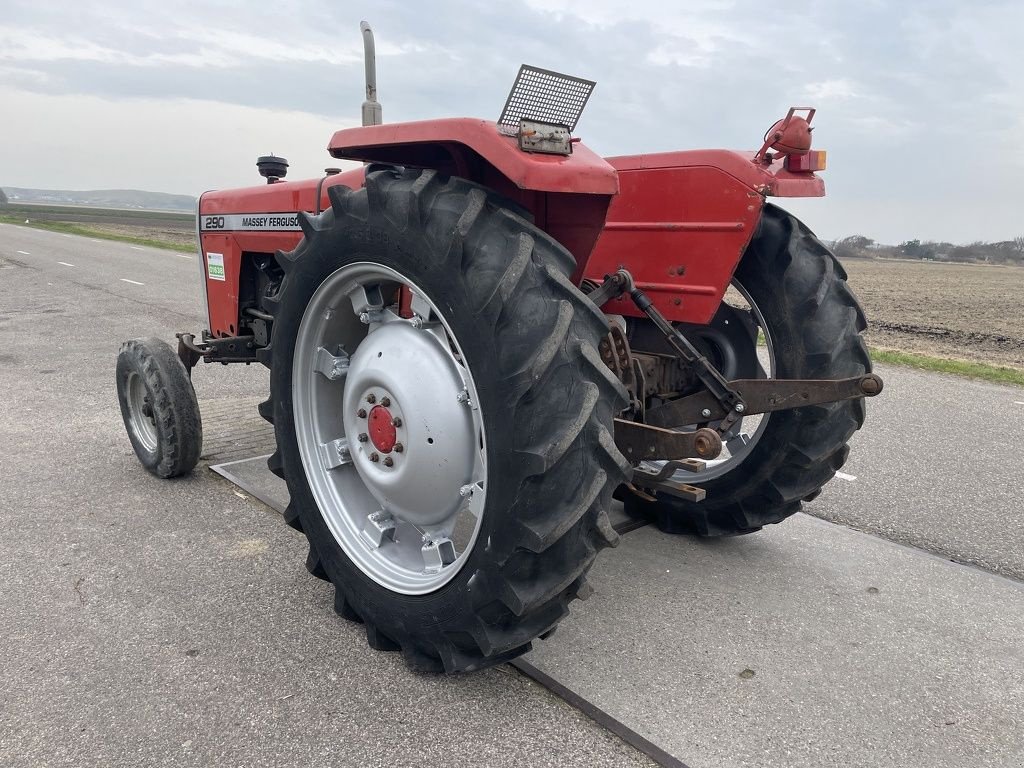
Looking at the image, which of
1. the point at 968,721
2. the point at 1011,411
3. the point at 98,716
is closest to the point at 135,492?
the point at 98,716

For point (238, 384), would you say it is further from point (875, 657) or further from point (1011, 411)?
point (1011, 411)

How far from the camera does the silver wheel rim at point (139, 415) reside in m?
3.96

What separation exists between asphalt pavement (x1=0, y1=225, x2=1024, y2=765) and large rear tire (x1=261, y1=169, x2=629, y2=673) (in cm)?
19

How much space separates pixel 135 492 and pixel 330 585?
1.43 m

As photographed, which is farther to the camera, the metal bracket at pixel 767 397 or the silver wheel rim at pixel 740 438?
the silver wheel rim at pixel 740 438

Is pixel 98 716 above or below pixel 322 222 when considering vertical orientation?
below

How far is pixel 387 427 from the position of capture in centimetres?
235

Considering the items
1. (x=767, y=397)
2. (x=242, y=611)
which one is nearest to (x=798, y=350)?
(x=767, y=397)

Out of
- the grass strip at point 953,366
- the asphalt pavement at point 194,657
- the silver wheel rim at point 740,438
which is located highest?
the silver wheel rim at point 740,438

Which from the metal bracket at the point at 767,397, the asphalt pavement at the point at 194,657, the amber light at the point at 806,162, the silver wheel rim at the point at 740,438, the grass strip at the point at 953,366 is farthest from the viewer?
the grass strip at the point at 953,366

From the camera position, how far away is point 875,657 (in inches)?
97.4

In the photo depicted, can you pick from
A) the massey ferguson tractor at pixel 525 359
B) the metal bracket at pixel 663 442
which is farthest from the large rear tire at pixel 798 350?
the metal bracket at pixel 663 442

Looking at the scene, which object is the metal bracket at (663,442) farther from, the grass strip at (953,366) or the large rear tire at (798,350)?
the grass strip at (953,366)

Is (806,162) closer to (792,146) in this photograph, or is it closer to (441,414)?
(792,146)
